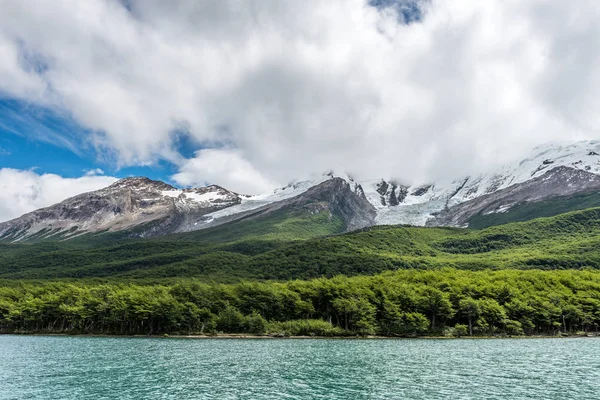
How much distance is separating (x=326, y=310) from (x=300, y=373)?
79606 millimetres

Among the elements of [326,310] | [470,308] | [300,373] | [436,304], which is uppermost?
[436,304]

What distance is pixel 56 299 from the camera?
147 meters

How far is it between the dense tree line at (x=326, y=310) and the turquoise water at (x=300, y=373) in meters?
39.5

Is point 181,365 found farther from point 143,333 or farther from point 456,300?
point 456,300

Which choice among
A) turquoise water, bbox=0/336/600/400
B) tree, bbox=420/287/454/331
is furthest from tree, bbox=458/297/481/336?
turquoise water, bbox=0/336/600/400

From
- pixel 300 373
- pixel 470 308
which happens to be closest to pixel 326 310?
pixel 470 308

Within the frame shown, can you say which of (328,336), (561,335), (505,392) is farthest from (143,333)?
(561,335)

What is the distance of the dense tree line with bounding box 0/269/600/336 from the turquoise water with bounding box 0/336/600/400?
130 ft

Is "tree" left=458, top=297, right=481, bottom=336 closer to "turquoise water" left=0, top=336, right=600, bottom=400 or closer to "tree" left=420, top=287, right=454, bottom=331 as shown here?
"tree" left=420, top=287, right=454, bottom=331

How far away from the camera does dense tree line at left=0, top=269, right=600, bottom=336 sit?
427 ft

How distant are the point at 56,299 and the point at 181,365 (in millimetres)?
100820

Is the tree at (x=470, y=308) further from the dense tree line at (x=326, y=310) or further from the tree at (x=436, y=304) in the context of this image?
the tree at (x=436, y=304)

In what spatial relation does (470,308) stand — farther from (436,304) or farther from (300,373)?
(300,373)

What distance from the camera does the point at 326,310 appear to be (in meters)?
139
